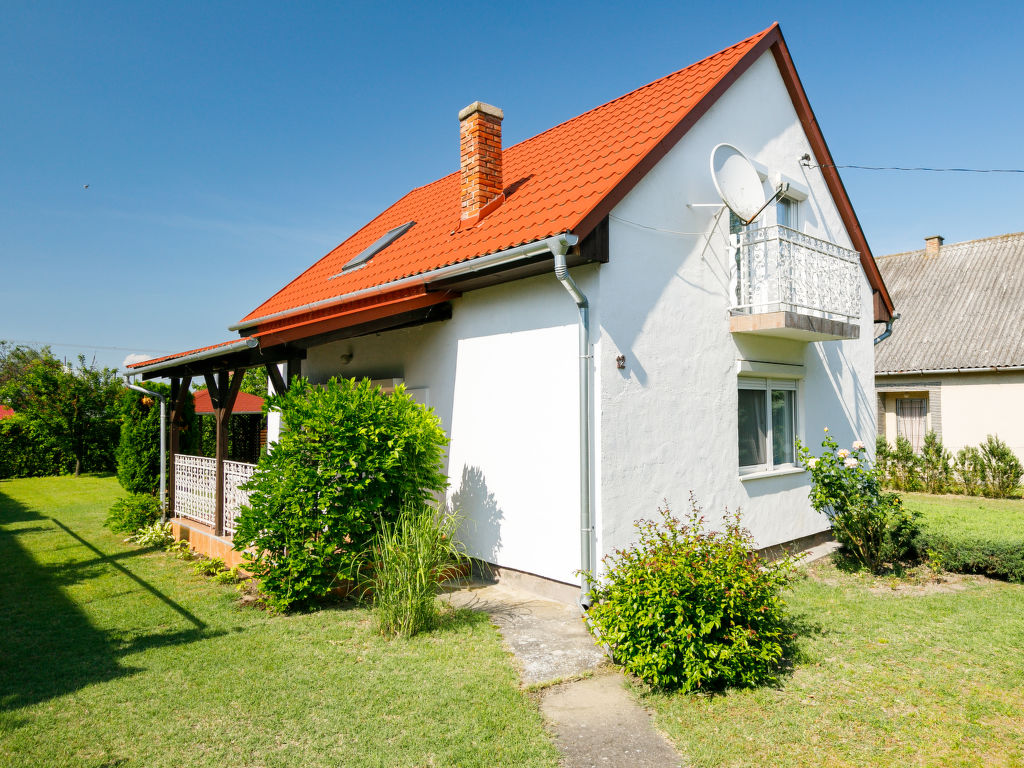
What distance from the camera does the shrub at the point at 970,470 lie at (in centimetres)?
1530

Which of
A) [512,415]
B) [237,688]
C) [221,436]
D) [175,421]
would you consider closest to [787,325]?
[512,415]

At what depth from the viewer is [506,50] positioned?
451 inches

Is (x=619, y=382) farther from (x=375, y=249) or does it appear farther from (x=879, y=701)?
(x=375, y=249)

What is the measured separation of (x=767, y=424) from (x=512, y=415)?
4022 millimetres

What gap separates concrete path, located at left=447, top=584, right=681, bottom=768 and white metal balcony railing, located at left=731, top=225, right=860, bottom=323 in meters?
4.58

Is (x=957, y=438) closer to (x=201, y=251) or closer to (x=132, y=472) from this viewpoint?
(x=132, y=472)

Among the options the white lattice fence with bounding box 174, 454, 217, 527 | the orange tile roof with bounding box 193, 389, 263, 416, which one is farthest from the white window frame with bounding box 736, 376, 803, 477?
the orange tile roof with bounding box 193, 389, 263, 416

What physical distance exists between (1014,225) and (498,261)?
70.6 ft

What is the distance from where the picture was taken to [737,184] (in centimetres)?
752

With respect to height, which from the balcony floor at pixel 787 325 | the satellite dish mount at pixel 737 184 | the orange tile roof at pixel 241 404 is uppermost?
the satellite dish mount at pixel 737 184

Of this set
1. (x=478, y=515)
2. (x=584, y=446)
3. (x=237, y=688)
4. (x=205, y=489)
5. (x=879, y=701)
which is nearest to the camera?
(x=879, y=701)

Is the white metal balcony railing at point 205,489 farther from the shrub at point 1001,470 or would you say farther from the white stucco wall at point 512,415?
the shrub at point 1001,470

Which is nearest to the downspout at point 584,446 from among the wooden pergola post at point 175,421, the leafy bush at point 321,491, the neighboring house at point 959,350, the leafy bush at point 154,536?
the leafy bush at point 321,491

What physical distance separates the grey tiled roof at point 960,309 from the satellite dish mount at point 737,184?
40.0 feet
